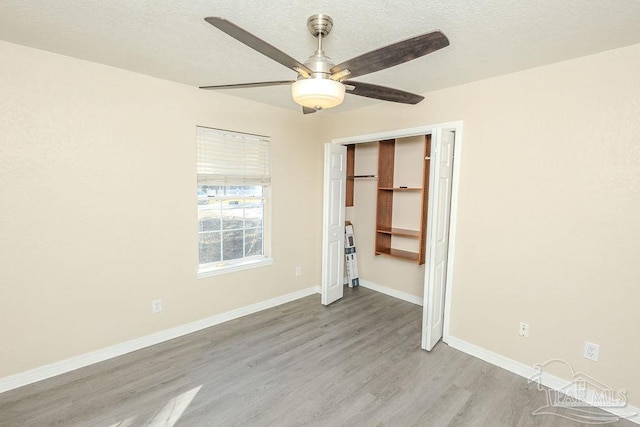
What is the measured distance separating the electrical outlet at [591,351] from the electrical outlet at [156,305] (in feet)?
11.7

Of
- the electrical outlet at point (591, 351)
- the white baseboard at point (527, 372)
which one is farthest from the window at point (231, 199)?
the electrical outlet at point (591, 351)

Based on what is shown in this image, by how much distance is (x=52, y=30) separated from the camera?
192cm

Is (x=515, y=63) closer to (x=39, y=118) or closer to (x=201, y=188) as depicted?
(x=201, y=188)

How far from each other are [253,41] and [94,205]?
6.95ft

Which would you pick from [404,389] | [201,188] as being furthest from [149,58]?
[404,389]

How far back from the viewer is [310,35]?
190 centimetres

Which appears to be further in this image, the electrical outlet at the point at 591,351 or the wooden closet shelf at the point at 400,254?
the wooden closet shelf at the point at 400,254

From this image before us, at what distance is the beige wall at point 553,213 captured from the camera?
2.06 m

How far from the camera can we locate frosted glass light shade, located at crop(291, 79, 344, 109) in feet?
4.83

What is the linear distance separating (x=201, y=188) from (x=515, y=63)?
3.01 meters

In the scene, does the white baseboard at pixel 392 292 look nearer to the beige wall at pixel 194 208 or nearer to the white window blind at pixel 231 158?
the beige wall at pixel 194 208

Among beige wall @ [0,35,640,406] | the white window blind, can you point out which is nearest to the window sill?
beige wall @ [0,35,640,406]

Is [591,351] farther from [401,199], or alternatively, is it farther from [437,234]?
[401,199]

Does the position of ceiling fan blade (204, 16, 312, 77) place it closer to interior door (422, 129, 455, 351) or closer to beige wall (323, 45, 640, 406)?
interior door (422, 129, 455, 351)
